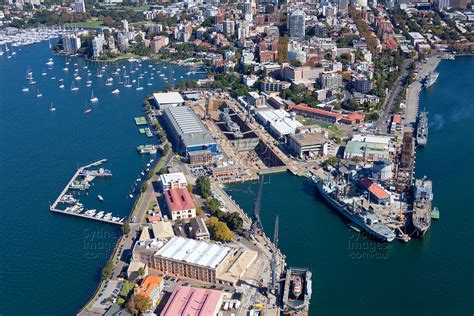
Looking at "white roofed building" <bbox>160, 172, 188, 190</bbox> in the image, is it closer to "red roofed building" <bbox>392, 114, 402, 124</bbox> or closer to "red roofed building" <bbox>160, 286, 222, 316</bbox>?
"red roofed building" <bbox>160, 286, 222, 316</bbox>

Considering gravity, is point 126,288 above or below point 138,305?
below

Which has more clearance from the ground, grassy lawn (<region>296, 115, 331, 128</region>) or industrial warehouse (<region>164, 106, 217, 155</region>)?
industrial warehouse (<region>164, 106, 217, 155</region>)

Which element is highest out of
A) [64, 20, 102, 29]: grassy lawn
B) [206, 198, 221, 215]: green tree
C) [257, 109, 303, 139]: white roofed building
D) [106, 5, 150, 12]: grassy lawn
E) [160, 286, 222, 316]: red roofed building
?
[106, 5, 150, 12]: grassy lawn

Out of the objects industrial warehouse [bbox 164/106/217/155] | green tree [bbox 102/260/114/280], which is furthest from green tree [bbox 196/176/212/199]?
green tree [bbox 102/260/114/280]

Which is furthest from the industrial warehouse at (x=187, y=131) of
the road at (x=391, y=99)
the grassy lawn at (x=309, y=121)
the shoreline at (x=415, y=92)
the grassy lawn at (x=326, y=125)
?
the shoreline at (x=415, y=92)

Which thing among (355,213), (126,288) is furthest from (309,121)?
(126,288)

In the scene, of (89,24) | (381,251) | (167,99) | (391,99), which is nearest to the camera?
(381,251)

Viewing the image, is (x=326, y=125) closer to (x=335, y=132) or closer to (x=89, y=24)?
(x=335, y=132)
